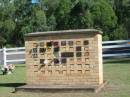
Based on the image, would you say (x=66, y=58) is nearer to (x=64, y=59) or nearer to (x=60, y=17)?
(x=64, y=59)

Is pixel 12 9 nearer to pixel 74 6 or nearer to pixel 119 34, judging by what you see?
pixel 74 6

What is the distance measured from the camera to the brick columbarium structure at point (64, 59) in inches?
494

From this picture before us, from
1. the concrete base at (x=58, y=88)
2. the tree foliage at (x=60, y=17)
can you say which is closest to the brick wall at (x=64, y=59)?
the concrete base at (x=58, y=88)

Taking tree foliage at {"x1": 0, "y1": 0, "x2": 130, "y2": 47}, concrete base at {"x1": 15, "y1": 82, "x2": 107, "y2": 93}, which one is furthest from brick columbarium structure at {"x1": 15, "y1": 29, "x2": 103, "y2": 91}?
tree foliage at {"x1": 0, "y1": 0, "x2": 130, "y2": 47}

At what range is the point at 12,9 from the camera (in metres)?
63.5

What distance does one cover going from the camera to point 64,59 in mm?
12898

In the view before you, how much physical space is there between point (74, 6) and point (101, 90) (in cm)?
5211

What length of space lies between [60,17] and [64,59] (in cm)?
5110

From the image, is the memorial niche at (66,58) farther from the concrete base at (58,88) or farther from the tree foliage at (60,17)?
the tree foliage at (60,17)

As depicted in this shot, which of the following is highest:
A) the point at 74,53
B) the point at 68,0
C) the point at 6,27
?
the point at 68,0

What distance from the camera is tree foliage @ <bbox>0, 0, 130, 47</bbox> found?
6144 cm

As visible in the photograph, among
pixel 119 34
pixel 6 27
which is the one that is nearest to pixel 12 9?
pixel 6 27

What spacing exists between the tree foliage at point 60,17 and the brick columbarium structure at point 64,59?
45.9m

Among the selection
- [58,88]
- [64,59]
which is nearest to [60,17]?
[64,59]
